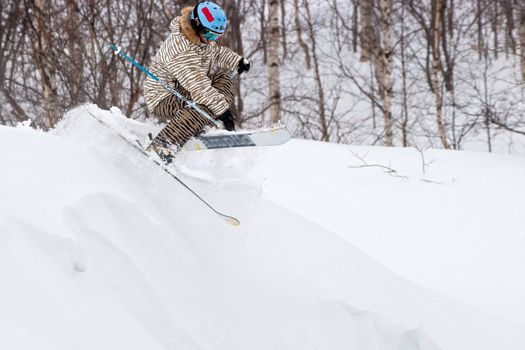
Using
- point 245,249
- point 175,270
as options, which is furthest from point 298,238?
point 175,270

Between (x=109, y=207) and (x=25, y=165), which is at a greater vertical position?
(x=25, y=165)

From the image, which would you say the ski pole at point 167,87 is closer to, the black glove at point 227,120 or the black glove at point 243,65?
the black glove at point 227,120

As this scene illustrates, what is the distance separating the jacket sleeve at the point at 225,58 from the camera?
4.49 metres

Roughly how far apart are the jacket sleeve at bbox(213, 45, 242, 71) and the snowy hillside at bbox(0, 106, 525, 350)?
0.70 metres

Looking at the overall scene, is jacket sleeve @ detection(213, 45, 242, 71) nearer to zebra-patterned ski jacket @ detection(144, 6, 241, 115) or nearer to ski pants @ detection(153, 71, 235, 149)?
zebra-patterned ski jacket @ detection(144, 6, 241, 115)

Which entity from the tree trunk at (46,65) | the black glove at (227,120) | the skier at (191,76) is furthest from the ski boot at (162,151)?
the tree trunk at (46,65)

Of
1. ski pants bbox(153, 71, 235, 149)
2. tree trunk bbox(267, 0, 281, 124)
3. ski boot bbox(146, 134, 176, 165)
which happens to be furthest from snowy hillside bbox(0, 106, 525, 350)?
tree trunk bbox(267, 0, 281, 124)

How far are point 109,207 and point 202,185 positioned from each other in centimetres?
122

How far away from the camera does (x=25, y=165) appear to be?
3.17 metres

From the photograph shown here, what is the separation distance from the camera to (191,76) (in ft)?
13.3

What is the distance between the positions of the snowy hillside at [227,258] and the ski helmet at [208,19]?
0.96m

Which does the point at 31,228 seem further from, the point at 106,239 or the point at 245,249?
the point at 245,249

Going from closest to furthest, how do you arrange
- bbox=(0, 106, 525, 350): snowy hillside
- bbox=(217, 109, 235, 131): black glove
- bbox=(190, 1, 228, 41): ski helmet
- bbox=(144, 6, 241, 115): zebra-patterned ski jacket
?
bbox=(0, 106, 525, 350): snowy hillside
bbox=(190, 1, 228, 41): ski helmet
bbox=(144, 6, 241, 115): zebra-patterned ski jacket
bbox=(217, 109, 235, 131): black glove

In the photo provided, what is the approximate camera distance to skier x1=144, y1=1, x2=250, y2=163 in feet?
13.1
